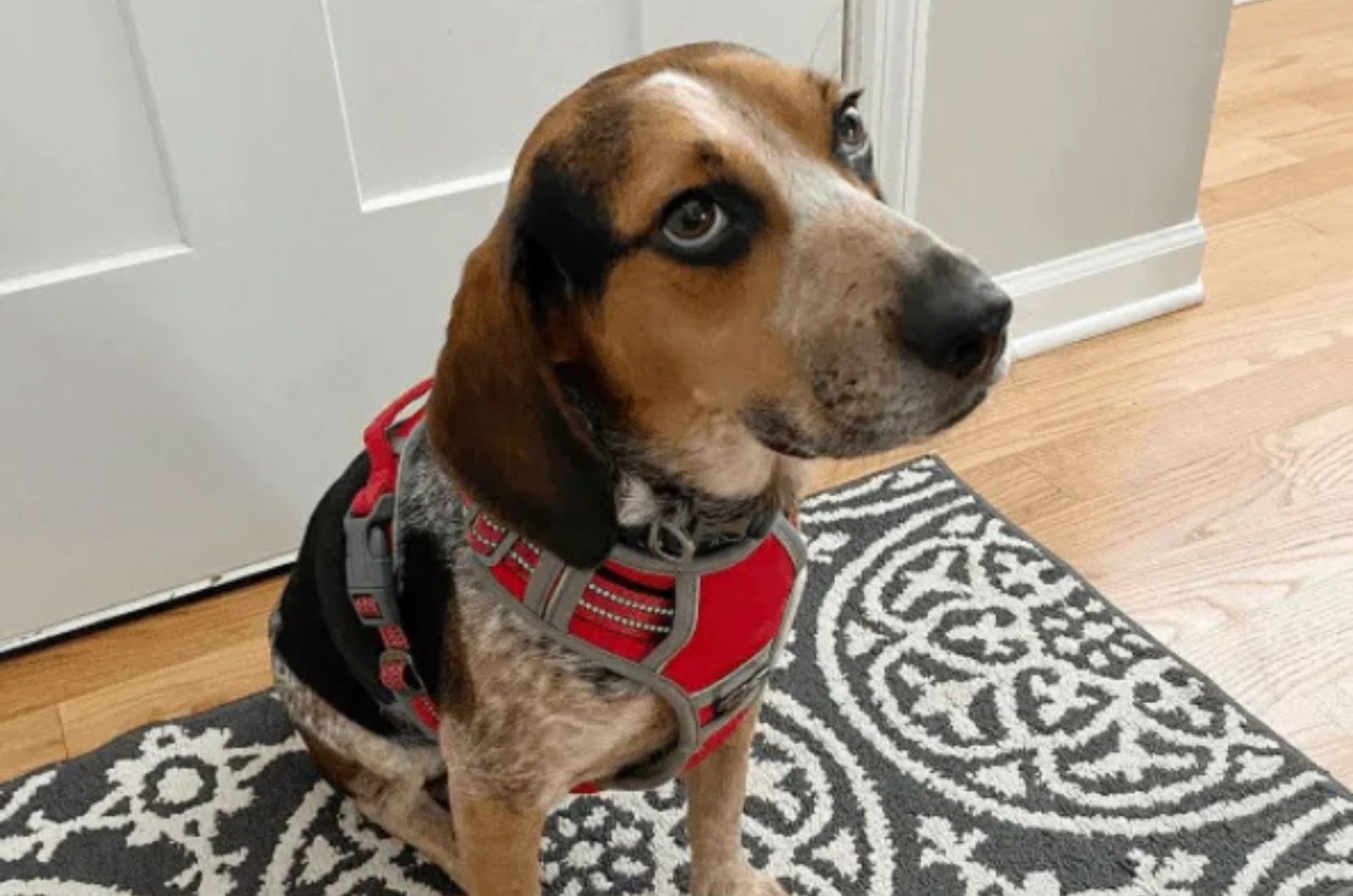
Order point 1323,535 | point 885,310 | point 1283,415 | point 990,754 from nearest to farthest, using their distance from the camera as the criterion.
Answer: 1. point 885,310
2. point 990,754
3. point 1323,535
4. point 1283,415

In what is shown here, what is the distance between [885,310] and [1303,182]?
2895mm

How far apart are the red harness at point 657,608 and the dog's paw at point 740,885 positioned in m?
0.31

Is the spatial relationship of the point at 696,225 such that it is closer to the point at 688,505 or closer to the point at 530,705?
the point at 688,505

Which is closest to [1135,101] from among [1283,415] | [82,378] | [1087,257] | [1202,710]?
[1087,257]

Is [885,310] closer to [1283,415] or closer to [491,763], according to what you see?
[491,763]

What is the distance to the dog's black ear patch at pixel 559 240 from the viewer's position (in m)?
1.22

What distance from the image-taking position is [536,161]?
1.27 metres

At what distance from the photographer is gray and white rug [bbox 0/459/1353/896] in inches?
73.4

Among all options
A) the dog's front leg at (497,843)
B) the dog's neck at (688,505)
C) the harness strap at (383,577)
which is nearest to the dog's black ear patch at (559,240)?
the dog's neck at (688,505)

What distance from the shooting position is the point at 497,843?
4.99ft

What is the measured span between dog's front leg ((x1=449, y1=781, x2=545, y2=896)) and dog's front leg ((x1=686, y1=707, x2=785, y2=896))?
0.85 ft

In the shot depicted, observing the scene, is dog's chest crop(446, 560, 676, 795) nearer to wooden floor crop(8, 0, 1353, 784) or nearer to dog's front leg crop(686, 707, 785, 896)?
dog's front leg crop(686, 707, 785, 896)

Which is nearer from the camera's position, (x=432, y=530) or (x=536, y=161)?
(x=536, y=161)

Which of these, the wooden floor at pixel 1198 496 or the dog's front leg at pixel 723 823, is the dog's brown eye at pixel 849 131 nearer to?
the dog's front leg at pixel 723 823
